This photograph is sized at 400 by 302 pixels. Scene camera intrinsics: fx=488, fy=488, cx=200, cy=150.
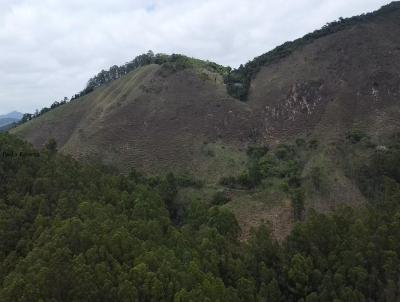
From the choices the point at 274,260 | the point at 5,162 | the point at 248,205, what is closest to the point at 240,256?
the point at 274,260

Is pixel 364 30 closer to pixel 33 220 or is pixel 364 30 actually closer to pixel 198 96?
pixel 198 96

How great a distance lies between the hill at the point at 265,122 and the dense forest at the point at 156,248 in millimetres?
8232

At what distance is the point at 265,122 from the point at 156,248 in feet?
170

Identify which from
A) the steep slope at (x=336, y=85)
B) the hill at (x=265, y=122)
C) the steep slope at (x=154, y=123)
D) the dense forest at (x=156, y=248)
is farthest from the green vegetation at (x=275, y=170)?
the dense forest at (x=156, y=248)

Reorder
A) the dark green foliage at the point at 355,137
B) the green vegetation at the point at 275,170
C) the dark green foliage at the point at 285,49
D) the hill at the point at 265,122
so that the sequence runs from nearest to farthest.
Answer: the green vegetation at the point at 275,170 < the hill at the point at 265,122 < the dark green foliage at the point at 355,137 < the dark green foliage at the point at 285,49

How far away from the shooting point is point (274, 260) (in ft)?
180

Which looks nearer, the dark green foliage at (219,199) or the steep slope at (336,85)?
the dark green foliage at (219,199)

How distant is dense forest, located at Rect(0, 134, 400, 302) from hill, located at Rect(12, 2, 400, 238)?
823cm

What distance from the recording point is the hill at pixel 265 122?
73.4 m

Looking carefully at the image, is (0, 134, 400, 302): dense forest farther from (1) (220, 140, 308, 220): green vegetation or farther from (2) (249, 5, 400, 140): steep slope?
(2) (249, 5, 400, 140): steep slope

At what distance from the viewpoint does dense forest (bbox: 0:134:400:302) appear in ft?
143

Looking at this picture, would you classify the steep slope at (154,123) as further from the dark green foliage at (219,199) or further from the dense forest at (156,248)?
the dense forest at (156,248)

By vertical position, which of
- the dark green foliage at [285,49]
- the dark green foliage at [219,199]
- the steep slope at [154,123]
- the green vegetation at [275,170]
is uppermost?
the dark green foliage at [285,49]

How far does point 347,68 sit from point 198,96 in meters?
32.5
